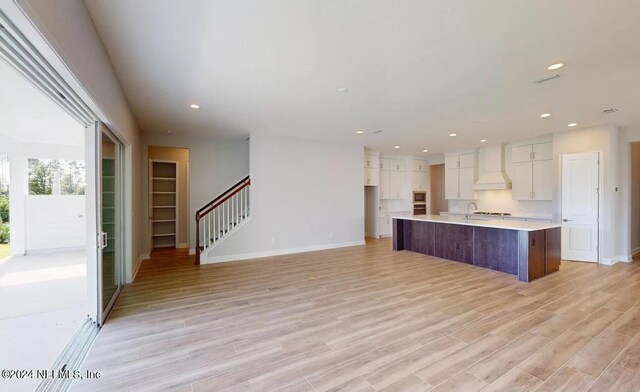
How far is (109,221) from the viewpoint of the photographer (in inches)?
142

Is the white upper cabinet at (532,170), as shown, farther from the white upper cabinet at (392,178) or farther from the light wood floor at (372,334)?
the white upper cabinet at (392,178)

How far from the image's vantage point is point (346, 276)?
4.77 metres

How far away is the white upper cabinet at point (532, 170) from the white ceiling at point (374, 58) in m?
1.62

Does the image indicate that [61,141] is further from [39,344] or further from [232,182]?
[39,344]

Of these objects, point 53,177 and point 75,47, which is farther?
point 53,177

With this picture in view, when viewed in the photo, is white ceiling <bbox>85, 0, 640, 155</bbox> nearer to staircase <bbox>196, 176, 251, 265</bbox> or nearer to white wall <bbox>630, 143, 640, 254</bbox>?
staircase <bbox>196, 176, 251, 265</bbox>

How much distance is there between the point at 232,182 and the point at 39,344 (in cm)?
497

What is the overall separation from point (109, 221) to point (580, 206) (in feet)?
27.8

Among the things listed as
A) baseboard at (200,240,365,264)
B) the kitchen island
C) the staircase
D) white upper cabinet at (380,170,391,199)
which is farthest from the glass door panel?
white upper cabinet at (380,170,391,199)

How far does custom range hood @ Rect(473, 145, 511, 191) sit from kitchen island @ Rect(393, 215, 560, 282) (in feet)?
8.15

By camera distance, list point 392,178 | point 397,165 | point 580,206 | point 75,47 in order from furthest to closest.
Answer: point 397,165 < point 392,178 < point 580,206 < point 75,47

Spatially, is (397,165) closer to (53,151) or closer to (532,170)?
(532,170)

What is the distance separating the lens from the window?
5148 millimetres

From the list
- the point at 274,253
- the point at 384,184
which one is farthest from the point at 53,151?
the point at 384,184
